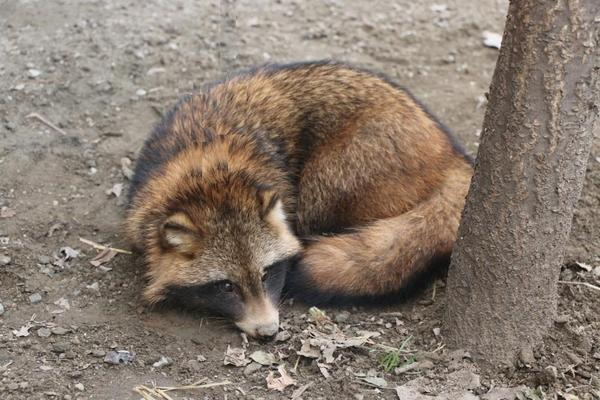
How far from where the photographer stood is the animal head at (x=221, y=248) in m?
5.17

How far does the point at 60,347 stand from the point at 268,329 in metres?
1.31

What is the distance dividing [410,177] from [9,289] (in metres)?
2.99

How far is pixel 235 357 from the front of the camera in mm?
4953

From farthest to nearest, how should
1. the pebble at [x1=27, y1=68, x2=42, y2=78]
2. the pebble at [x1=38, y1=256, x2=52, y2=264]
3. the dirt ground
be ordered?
the pebble at [x1=27, y1=68, x2=42, y2=78] → the pebble at [x1=38, y1=256, x2=52, y2=264] → the dirt ground

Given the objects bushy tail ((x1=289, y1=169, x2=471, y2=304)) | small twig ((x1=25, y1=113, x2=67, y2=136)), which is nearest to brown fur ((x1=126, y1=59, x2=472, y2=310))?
bushy tail ((x1=289, y1=169, x2=471, y2=304))

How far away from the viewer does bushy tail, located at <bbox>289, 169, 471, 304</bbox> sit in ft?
17.5

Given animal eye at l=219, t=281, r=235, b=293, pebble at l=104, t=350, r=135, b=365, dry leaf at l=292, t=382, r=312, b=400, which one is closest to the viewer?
dry leaf at l=292, t=382, r=312, b=400

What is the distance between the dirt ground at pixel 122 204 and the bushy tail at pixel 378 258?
168mm

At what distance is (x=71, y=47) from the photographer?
834cm

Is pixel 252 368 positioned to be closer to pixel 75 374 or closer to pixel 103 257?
pixel 75 374

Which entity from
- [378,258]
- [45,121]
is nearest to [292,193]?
[378,258]

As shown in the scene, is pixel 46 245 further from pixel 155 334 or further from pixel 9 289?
pixel 155 334

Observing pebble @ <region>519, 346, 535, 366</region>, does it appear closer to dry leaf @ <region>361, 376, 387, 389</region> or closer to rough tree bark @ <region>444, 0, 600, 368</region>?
rough tree bark @ <region>444, 0, 600, 368</region>

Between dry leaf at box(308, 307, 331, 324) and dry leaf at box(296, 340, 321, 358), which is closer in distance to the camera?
dry leaf at box(296, 340, 321, 358)
